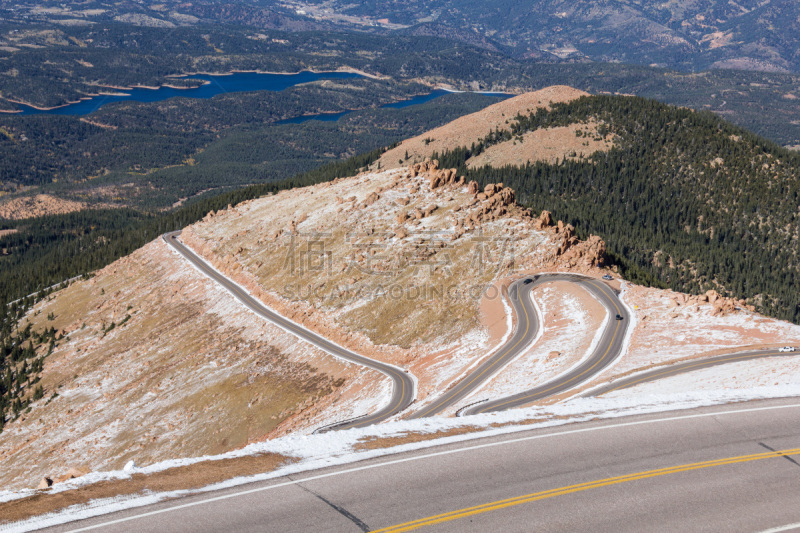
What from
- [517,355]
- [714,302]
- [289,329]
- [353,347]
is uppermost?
[714,302]

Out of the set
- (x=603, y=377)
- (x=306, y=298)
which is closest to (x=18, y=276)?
(x=306, y=298)

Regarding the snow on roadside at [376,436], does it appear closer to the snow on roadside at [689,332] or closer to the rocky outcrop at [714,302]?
the snow on roadside at [689,332]

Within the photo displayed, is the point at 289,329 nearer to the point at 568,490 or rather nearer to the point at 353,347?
the point at 353,347

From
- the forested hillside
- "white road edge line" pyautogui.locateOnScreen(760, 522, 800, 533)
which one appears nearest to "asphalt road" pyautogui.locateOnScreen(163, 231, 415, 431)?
"white road edge line" pyautogui.locateOnScreen(760, 522, 800, 533)

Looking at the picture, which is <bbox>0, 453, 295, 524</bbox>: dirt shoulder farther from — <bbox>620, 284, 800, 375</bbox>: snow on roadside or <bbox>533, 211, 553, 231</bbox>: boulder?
<bbox>533, 211, 553, 231</bbox>: boulder

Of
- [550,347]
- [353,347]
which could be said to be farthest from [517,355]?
[353,347]

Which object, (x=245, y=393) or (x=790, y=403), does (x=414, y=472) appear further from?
(x=245, y=393)
